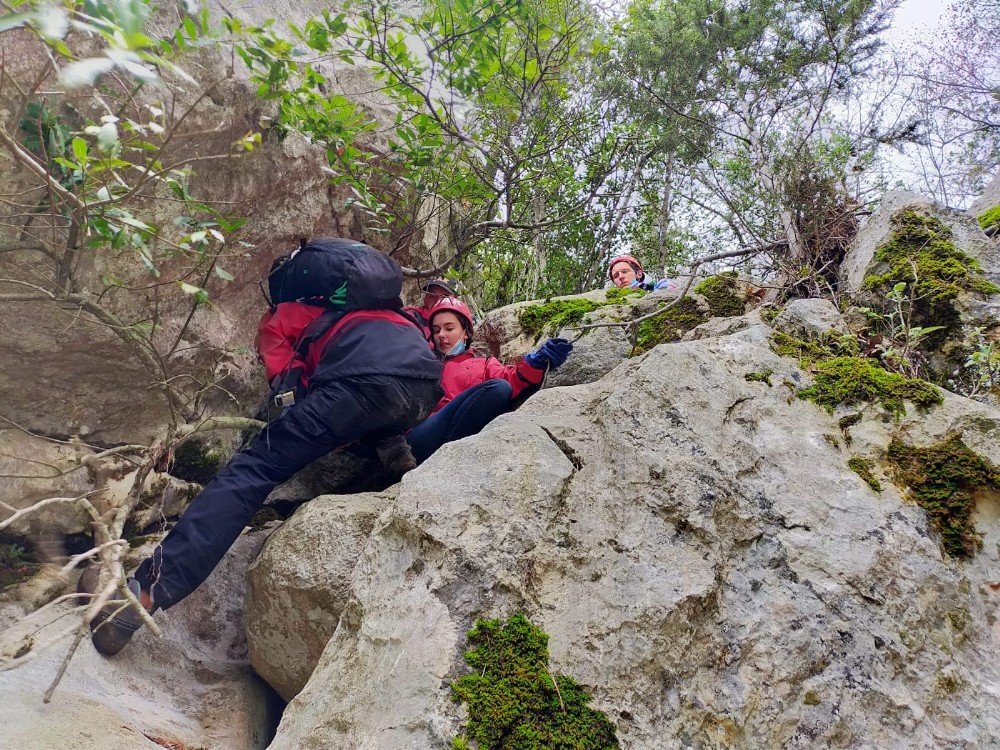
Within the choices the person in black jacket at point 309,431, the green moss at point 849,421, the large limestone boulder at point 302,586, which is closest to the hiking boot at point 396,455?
the person in black jacket at point 309,431

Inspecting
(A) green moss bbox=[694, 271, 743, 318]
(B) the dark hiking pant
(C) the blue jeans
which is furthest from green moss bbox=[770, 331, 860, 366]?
(B) the dark hiking pant

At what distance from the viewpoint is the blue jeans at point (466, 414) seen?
4844 millimetres

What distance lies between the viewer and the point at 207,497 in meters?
4.18

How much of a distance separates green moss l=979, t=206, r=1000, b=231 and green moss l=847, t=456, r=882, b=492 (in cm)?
400

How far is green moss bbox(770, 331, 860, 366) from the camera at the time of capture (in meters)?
4.21

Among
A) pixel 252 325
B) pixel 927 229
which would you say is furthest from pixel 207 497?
pixel 927 229

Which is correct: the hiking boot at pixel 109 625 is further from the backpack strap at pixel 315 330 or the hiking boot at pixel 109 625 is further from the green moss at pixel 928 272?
the green moss at pixel 928 272

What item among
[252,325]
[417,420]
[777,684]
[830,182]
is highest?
[830,182]

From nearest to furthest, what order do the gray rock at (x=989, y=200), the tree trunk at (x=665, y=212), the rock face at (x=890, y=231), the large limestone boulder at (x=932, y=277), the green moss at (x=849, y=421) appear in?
the green moss at (x=849, y=421)
the large limestone boulder at (x=932, y=277)
the rock face at (x=890, y=231)
the gray rock at (x=989, y=200)
the tree trunk at (x=665, y=212)

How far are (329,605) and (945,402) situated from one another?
373cm

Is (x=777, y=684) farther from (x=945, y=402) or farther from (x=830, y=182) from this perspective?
(x=830, y=182)

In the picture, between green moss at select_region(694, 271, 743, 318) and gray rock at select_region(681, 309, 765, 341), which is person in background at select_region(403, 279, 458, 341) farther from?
green moss at select_region(694, 271, 743, 318)

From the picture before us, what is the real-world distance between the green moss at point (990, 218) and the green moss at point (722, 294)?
2334 millimetres

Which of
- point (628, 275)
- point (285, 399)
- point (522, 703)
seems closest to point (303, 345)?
point (285, 399)
